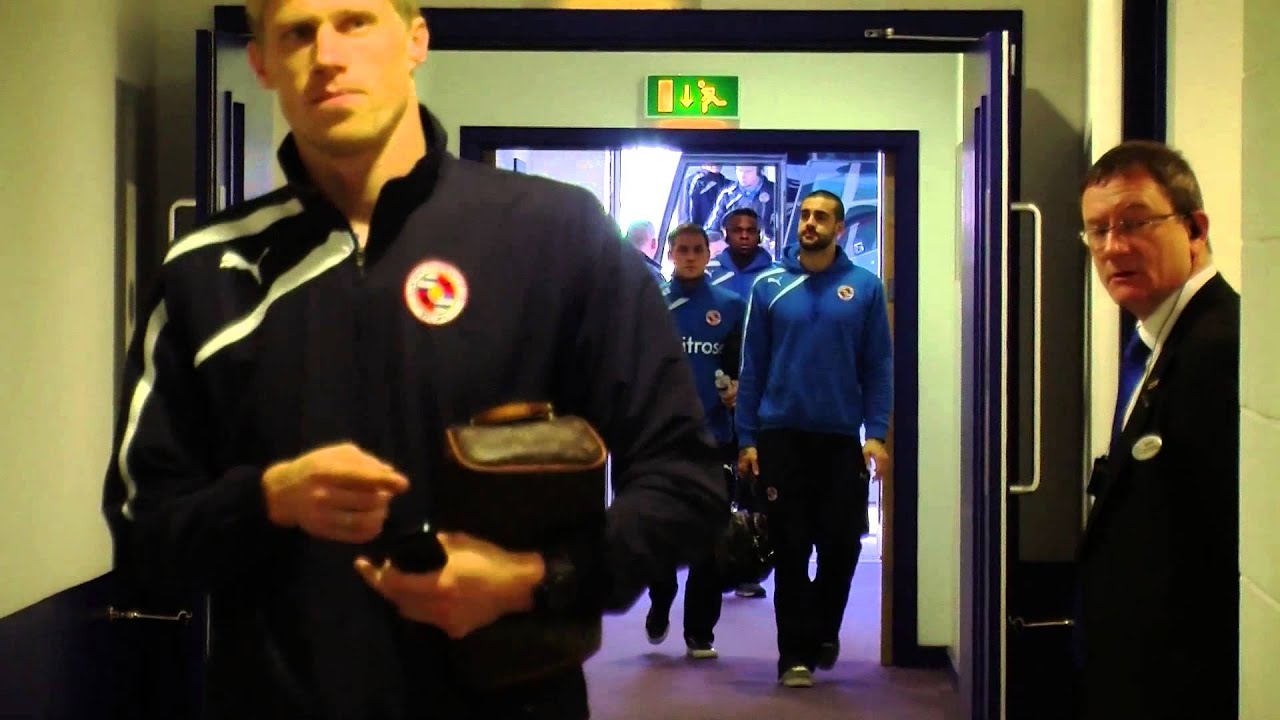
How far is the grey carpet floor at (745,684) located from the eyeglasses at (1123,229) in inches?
83.8

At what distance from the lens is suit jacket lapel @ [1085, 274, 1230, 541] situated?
184cm

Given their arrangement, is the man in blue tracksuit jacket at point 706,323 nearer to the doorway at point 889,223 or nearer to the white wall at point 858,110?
the doorway at point 889,223

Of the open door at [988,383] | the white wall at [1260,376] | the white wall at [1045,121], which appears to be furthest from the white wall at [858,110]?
the white wall at [1260,376]

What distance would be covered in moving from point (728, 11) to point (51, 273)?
1.58m

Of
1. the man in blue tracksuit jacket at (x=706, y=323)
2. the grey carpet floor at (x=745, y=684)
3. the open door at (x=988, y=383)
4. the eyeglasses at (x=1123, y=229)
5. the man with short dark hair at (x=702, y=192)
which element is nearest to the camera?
the eyeglasses at (x=1123, y=229)

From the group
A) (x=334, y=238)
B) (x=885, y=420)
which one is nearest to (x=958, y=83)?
(x=885, y=420)

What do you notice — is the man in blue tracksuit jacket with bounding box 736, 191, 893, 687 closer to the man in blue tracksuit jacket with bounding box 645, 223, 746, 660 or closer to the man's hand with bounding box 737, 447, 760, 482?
the man's hand with bounding box 737, 447, 760, 482

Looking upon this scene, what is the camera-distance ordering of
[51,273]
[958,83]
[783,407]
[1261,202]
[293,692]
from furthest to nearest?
[958,83]
[783,407]
[51,273]
[1261,202]
[293,692]

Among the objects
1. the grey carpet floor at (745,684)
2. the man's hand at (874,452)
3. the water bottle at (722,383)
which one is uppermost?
the water bottle at (722,383)

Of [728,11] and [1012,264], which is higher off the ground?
[728,11]

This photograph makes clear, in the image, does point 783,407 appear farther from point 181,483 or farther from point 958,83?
point 181,483

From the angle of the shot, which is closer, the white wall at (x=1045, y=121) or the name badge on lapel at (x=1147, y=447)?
the name badge on lapel at (x=1147, y=447)

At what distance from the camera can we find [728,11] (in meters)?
3.19

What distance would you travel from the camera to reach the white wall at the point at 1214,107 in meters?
2.78
